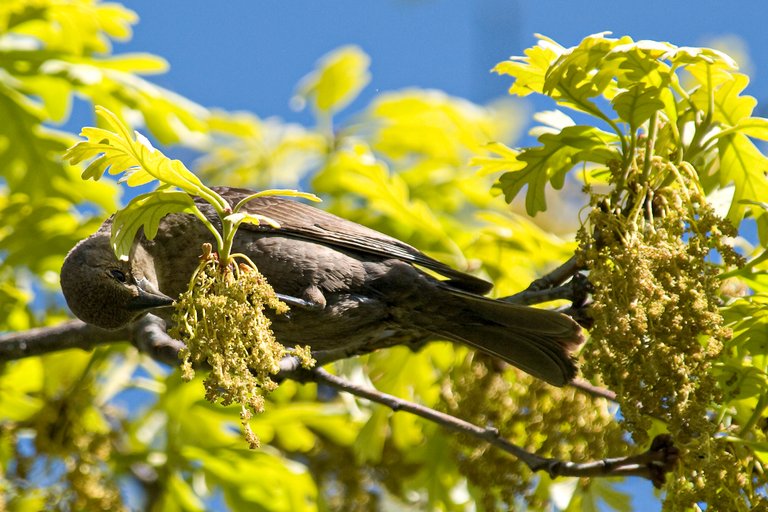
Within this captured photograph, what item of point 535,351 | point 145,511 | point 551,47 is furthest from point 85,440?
point 551,47

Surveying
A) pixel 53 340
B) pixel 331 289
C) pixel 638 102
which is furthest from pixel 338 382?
pixel 638 102

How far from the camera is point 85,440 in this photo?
4.57 metres

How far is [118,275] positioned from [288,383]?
158 cm

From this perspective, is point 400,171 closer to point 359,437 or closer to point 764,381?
point 359,437

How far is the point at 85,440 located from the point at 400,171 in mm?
2188

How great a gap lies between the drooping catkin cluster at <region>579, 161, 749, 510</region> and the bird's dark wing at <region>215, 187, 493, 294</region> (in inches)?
43.4

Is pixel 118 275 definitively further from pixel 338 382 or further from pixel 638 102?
pixel 638 102

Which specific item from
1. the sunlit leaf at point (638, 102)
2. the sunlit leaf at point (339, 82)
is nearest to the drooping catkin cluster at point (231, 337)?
the sunlit leaf at point (638, 102)

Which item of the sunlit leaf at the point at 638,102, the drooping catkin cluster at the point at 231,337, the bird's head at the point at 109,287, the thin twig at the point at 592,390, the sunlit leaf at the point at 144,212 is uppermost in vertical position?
the sunlit leaf at the point at 638,102

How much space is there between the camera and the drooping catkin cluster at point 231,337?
237 cm

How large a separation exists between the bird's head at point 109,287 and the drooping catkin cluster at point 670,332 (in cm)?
173

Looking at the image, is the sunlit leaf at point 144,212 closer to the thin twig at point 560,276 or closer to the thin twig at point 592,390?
the thin twig at point 560,276

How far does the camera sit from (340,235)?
13.1 ft

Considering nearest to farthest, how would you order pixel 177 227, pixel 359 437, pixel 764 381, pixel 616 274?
1. pixel 616 274
2. pixel 764 381
3. pixel 177 227
4. pixel 359 437
